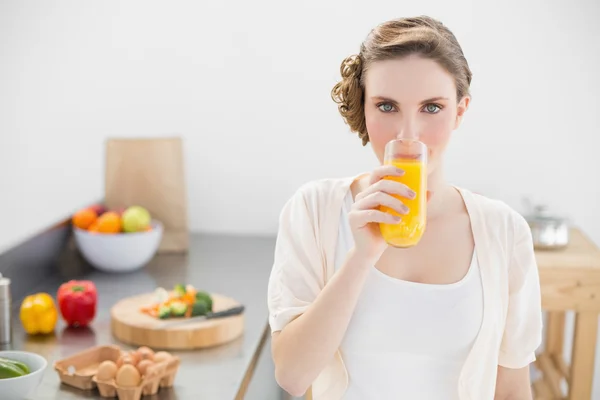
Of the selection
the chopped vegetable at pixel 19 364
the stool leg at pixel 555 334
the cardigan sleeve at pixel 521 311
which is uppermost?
the cardigan sleeve at pixel 521 311

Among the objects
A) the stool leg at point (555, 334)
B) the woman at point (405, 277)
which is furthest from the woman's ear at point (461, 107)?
the stool leg at point (555, 334)

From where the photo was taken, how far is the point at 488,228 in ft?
4.79

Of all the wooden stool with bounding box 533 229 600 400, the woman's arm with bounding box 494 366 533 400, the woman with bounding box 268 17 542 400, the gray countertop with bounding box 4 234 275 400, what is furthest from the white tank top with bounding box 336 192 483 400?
the wooden stool with bounding box 533 229 600 400

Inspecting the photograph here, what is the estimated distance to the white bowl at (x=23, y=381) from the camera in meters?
1.56

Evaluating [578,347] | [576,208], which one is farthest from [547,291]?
[576,208]

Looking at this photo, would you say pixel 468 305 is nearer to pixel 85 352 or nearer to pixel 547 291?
pixel 85 352

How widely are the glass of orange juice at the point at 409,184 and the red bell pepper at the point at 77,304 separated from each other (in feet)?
3.65

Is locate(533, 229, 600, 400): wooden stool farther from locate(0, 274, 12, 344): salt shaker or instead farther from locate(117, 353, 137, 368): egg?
locate(0, 274, 12, 344): salt shaker

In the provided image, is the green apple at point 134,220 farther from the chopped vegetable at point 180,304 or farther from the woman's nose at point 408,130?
the woman's nose at point 408,130

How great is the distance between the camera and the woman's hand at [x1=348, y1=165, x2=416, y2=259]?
3.89 feet

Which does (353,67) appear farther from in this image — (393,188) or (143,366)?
(143,366)

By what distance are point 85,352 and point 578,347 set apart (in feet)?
5.01

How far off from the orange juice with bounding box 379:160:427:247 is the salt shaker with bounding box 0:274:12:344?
109 centimetres

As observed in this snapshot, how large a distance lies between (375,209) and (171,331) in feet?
2.88
